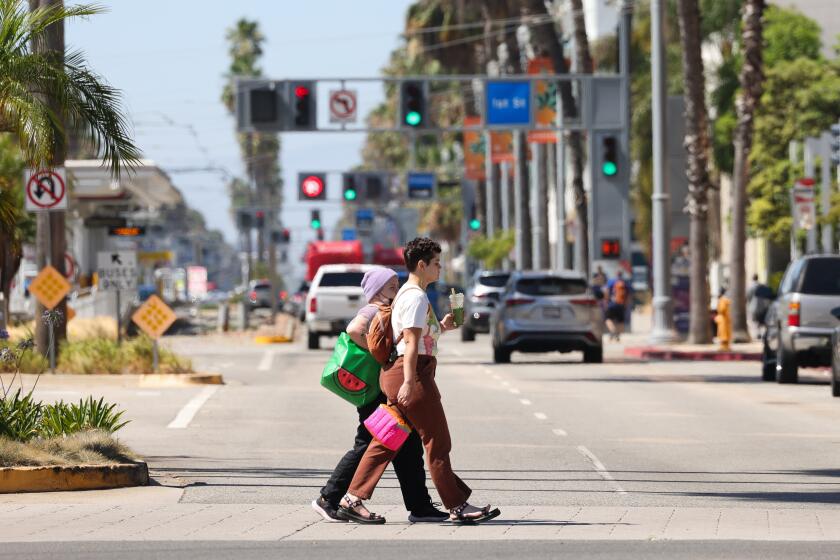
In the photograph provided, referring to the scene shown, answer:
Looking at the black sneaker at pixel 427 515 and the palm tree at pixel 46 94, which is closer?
the black sneaker at pixel 427 515

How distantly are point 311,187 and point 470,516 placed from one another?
45743mm

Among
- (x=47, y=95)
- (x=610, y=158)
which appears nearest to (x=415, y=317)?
(x=47, y=95)

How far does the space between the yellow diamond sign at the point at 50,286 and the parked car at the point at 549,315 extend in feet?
27.7

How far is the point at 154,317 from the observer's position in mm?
28047

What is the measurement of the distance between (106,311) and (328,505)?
36935 millimetres

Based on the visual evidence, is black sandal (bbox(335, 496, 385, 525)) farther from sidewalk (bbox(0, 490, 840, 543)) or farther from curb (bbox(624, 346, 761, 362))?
curb (bbox(624, 346, 761, 362))

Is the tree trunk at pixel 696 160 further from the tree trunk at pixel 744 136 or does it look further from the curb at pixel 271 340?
the curb at pixel 271 340

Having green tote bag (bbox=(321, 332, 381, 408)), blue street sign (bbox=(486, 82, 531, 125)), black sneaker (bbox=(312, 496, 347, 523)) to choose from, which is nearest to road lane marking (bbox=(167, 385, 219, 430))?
black sneaker (bbox=(312, 496, 347, 523))

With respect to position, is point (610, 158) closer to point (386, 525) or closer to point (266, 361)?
point (266, 361)

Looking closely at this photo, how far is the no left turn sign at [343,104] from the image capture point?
41.5 meters

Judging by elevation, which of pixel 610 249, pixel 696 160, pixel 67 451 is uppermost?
pixel 696 160

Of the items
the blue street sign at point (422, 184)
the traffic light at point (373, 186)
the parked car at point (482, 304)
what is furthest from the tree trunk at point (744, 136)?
the blue street sign at point (422, 184)

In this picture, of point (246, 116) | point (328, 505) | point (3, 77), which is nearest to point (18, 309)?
point (246, 116)

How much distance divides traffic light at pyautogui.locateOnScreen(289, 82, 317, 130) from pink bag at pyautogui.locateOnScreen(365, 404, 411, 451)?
29.2 metres
